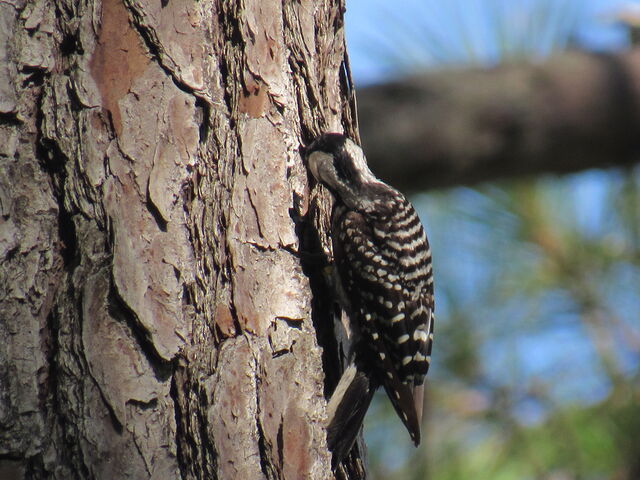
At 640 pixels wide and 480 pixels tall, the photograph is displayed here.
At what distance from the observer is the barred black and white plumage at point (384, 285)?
303 cm

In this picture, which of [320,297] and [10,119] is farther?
[320,297]

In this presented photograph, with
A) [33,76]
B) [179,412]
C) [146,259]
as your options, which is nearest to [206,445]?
[179,412]

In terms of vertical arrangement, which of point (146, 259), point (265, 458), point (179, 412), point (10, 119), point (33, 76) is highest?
point (33, 76)

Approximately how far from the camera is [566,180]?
5.11 metres

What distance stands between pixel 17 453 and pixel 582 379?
3.64 metres

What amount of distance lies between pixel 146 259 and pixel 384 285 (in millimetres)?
1242

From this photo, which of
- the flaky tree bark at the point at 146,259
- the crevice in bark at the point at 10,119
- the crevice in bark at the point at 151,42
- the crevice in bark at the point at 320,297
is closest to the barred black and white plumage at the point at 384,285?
the crevice in bark at the point at 320,297

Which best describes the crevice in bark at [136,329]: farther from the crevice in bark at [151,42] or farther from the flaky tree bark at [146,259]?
the crevice in bark at [151,42]

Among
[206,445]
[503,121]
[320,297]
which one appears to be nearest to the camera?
[206,445]

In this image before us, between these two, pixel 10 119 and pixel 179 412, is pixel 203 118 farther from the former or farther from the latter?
pixel 179 412

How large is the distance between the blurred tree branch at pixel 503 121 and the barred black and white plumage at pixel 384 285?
1.37 m

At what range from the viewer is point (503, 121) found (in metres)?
4.69

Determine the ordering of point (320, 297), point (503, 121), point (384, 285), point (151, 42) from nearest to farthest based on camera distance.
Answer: point (151, 42)
point (320, 297)
point (384, 285)
point (503, 121)

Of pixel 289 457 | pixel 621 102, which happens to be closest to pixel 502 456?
pixel 621 102
